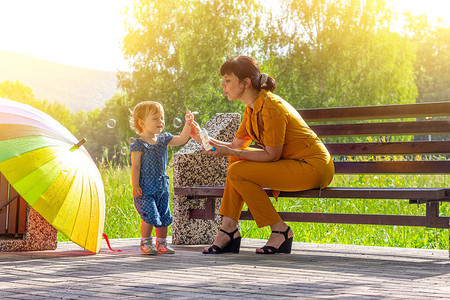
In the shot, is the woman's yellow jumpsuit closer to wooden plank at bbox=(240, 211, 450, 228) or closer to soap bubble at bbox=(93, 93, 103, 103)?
wooden plank at bbox=(240, 211, 450, 228)

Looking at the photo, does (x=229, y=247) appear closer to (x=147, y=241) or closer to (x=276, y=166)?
(x=147, y=241)

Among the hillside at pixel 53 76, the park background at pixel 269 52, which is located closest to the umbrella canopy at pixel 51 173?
the park background at pixel 269 52

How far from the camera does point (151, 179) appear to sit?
17.4 feet

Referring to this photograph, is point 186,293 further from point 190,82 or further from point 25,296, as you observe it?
point 190,82

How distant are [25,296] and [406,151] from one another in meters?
3.72

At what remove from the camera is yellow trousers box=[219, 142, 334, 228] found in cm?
492

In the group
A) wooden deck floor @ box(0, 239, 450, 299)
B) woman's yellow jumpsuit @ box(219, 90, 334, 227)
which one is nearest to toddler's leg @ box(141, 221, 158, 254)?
wooden deck floor @ box(0, 239, 450, 299)

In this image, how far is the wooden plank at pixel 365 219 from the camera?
471 centimetres

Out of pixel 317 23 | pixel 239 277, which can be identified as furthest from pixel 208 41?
pixel 239 277

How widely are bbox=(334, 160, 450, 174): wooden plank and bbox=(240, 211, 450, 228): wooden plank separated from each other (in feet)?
1.89

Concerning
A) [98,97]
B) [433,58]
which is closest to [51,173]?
[98,97]

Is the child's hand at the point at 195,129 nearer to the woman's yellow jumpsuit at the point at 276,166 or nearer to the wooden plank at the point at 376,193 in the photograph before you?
the woman's yellow jumpsuit at the point at 276,166

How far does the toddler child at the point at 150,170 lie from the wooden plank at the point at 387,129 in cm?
156

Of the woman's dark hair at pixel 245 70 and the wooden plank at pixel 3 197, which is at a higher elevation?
the woman's dark hair at pixel 245 70
